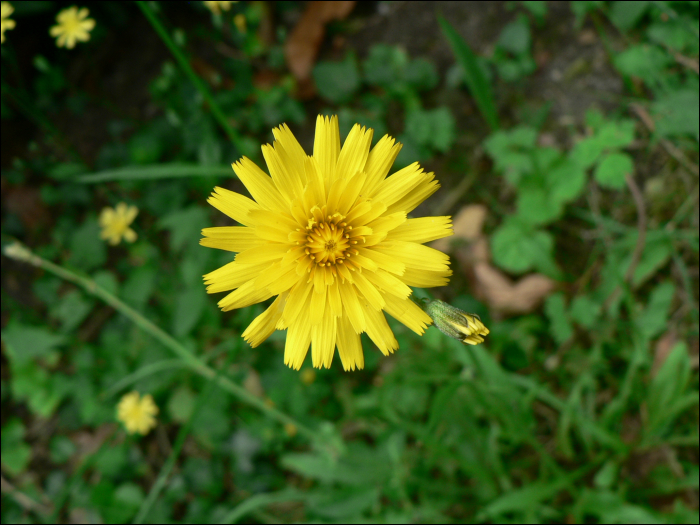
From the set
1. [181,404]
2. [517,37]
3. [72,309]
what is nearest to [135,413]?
[181,404]

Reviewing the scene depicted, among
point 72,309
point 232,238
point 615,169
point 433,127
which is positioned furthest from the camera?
point 72,309

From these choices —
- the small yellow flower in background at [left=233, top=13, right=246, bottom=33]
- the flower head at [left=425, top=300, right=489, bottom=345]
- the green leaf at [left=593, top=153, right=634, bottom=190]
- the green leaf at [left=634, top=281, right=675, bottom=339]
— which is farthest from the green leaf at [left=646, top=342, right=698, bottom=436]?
the small yellow flower in background at [left=233, top=13, right=246, bottom=33]

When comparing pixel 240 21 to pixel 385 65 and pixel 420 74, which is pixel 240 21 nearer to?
pixel 385 65

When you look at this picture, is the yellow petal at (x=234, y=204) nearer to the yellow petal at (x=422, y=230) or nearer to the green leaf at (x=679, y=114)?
the yellow petal at (x=422, y=230)

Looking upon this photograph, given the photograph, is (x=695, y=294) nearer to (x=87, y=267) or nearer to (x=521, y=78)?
(x=521, y=78)

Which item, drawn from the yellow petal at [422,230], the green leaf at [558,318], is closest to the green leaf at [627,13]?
the green leaf at [558,318]

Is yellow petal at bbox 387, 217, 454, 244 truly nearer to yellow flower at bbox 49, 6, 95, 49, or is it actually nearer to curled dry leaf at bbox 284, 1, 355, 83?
curled dry leaf at bbox 284, 1, 355, 83

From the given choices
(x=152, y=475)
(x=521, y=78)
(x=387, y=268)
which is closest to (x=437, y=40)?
(x=521, y=78)
